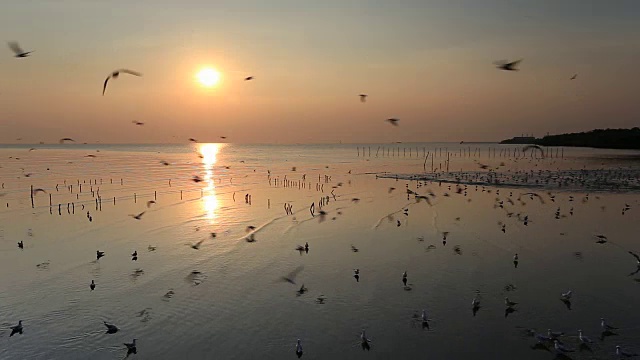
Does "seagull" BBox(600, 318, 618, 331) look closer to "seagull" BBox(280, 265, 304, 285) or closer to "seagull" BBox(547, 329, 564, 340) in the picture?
"seagull" BBox(547, 329, 564, 340)

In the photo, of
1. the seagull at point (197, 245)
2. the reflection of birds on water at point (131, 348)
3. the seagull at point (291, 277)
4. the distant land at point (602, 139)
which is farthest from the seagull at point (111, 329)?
the distant land at point (602, 139)

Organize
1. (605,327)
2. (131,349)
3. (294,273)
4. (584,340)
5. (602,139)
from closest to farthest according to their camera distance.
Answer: (584,340)
(131,349)
(605,327)
(294,273)
(602,139)

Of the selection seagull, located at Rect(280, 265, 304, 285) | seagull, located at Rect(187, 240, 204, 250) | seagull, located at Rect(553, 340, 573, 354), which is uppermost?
seagull, located at Rect(553, 340, 573, 354)

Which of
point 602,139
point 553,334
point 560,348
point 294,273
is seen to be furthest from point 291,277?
point 602,139

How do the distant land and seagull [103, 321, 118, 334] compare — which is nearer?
seagull [103, 321, 118, 334]

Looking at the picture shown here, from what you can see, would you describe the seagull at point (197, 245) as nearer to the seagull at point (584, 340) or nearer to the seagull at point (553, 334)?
the seagull at point (553, 334)

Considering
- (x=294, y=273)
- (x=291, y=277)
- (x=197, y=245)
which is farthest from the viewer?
(x=197, y=245)

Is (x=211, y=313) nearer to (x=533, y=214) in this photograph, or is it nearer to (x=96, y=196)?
(x=533, y=214)

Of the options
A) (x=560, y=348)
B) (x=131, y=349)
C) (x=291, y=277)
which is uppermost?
(x=560, y=348)

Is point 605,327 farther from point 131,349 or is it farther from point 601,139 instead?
point 601,139

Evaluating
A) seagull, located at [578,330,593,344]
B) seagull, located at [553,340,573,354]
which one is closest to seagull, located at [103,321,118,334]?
seagull, located at [553,340,573,354]

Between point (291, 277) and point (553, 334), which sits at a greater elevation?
point (553, 334)
